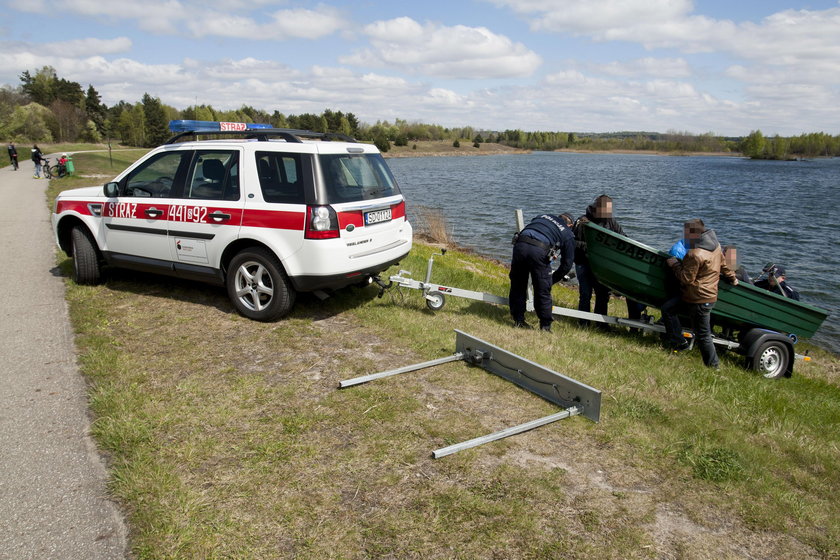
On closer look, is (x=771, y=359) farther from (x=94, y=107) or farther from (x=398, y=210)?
(x=94, y=107)

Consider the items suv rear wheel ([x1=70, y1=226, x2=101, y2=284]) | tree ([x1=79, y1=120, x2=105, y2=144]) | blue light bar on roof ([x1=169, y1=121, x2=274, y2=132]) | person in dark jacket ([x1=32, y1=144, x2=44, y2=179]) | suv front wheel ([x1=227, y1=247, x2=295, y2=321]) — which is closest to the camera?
suv front wheel ([x1=227, y1=247, x2=295, y2=321])

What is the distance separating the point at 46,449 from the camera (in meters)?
3.71

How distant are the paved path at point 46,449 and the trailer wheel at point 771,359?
6.49 m

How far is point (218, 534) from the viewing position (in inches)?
115

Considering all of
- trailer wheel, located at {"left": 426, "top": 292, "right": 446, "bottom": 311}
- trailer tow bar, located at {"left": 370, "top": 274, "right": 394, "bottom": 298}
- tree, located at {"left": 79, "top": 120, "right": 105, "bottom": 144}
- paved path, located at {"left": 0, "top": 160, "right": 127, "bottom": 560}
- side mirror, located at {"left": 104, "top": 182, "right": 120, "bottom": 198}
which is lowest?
paved path, located at {"left": 0, "top": 160, "right": 127, "bottom": 560}

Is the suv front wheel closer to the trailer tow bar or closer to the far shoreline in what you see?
the trailer tow bar

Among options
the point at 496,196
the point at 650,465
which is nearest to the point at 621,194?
the point at 496,196

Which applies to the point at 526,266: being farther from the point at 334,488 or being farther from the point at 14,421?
the point at 14,421

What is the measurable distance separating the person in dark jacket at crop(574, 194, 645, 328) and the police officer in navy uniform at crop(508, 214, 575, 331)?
0.74 meters

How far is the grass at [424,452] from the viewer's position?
297 centimetres

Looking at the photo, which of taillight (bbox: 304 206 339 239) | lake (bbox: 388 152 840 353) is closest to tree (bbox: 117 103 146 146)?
lake (bbox: 388 152 840 353)

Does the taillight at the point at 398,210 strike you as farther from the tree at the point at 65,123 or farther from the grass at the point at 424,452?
the tree at the point at 65,123

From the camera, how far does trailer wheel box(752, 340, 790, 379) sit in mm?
6383

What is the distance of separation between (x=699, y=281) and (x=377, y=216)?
11.9 feet
